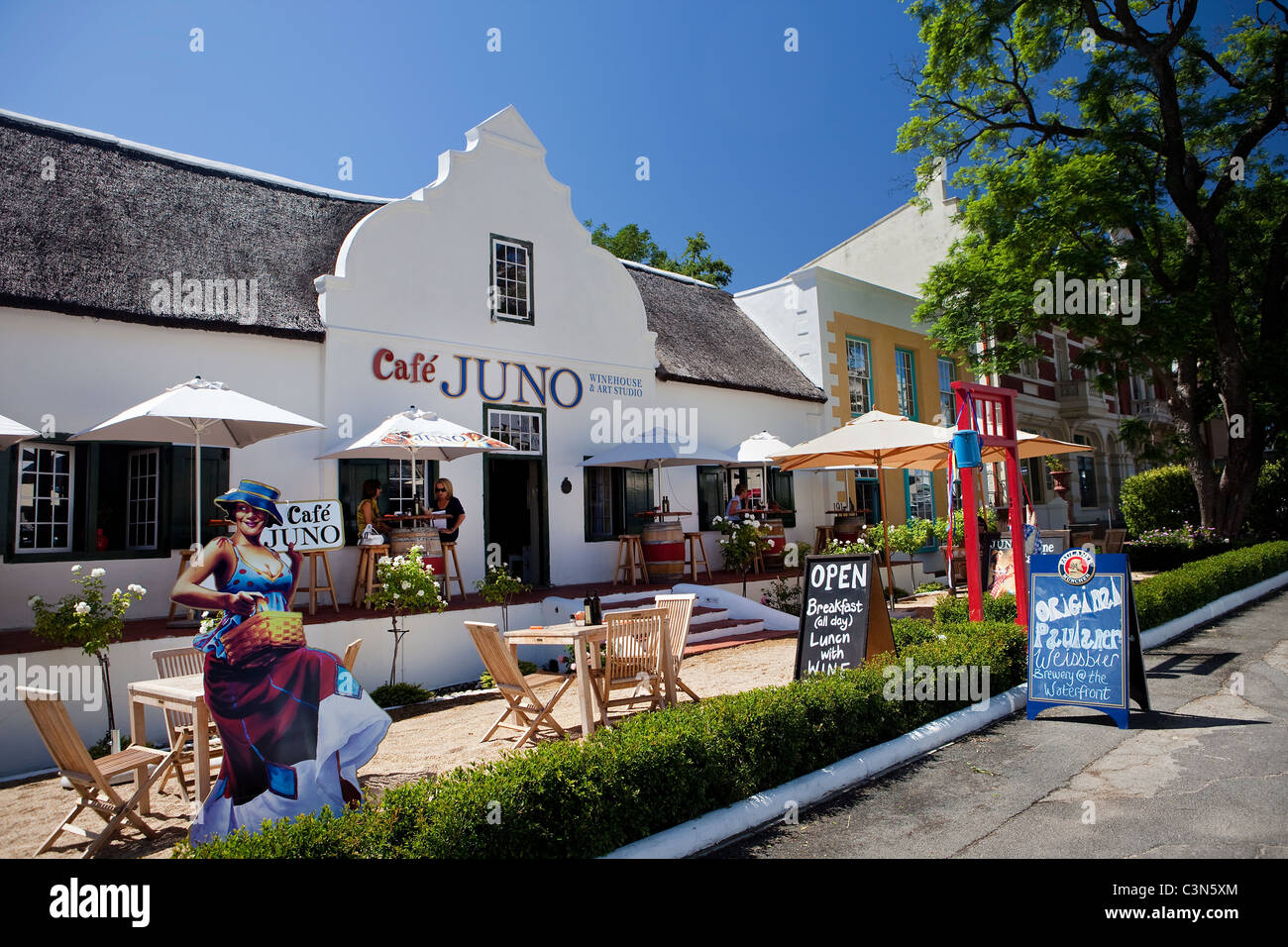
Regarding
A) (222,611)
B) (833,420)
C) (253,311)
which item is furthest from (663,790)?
(833,420)

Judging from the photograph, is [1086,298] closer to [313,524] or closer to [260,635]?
[313,524]

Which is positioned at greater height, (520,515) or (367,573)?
(520,515)

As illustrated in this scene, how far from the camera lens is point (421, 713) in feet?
26.7

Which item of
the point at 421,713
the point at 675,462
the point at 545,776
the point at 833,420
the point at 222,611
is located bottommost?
the point at 421,713

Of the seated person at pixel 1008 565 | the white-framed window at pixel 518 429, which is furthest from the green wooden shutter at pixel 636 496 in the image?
the seated person at pixel 1008 565

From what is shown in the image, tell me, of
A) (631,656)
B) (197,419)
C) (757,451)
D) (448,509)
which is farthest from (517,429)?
(631,656)

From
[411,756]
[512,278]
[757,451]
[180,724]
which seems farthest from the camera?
[757,451]

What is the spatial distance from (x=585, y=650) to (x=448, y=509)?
17.9 feet

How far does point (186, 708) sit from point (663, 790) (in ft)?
9.28

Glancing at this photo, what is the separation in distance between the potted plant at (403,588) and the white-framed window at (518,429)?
3583mm

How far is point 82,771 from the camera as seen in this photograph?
4.65m

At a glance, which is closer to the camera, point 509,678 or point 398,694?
point 509,678

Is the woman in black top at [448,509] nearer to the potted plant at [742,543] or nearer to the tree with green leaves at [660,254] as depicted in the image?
the potted plant at [742,543]
